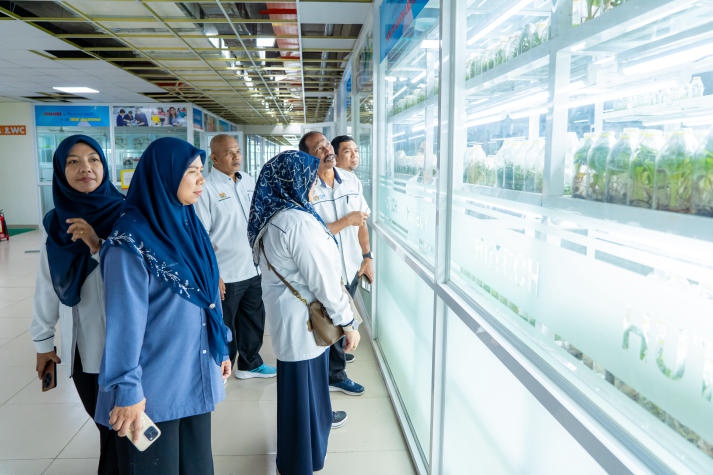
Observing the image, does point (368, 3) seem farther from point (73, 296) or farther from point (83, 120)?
point (83, 120)

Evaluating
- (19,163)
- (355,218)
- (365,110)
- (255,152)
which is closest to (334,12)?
(365,110)

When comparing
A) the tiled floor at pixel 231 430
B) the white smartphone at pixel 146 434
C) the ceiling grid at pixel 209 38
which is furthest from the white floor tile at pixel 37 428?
the ceiling grid at pixel 209 38

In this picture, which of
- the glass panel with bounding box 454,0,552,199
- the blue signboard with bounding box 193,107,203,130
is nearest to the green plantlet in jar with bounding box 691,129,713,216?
the glass panel with bounding box 454,0,552,199

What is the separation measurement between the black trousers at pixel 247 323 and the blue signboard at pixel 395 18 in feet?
6.13

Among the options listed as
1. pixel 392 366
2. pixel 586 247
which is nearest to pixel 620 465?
pixel 586 247

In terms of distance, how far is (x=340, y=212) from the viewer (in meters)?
3.11

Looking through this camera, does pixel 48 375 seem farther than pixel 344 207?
No

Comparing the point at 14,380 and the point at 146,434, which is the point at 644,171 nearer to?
the point at 146,434

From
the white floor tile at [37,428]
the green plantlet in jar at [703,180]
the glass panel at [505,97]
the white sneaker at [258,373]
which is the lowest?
the white floor tile at [37,428]

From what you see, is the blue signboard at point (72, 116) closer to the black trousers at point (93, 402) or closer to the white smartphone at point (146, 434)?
the black trousers at point (93, 402)

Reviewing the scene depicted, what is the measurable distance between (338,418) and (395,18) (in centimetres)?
252

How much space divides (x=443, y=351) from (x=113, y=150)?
12093 millimetres

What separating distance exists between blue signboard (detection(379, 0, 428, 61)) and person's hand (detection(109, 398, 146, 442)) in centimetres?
208

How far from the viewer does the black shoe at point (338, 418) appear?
2.85 metres
